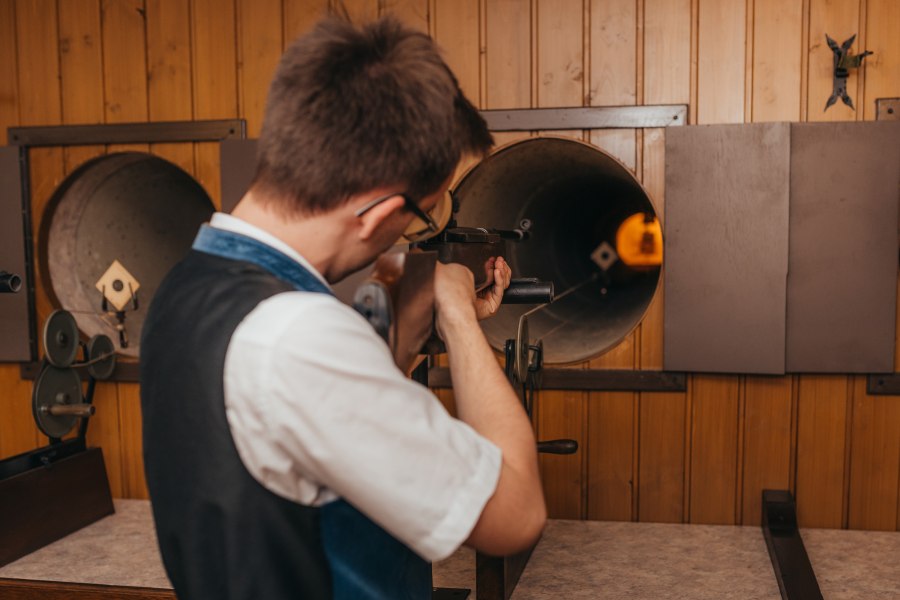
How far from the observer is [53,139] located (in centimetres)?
297

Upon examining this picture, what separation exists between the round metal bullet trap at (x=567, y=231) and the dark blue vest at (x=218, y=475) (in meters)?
1.72

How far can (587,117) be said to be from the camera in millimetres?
2619

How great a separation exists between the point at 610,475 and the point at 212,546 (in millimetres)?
2033

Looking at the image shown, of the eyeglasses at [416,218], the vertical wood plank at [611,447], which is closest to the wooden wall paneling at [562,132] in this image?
the vertical wood plank at [611,447]

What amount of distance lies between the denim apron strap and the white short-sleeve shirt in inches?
4.5

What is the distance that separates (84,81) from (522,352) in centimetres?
205

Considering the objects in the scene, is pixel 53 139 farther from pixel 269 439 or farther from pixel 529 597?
pixel 269 439

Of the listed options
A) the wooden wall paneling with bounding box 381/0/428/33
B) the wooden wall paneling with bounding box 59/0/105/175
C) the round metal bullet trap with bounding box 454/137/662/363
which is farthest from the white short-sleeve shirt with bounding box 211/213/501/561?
the wooden wall paneling with bounding box 59/0/105/175

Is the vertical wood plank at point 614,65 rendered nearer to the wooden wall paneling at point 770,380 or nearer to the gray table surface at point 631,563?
the wooden wall paneling at point 770,380

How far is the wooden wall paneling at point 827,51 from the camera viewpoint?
2467 millimetres

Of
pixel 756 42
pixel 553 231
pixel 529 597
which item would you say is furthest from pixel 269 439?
pixel 553 231

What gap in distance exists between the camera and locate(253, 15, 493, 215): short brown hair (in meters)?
0.91

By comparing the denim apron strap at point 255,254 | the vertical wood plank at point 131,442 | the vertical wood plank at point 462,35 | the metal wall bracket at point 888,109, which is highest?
the vertical wood plank at point 462,35

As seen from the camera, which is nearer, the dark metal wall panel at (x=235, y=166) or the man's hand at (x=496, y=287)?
the man's hand at (x=496, y=287)
